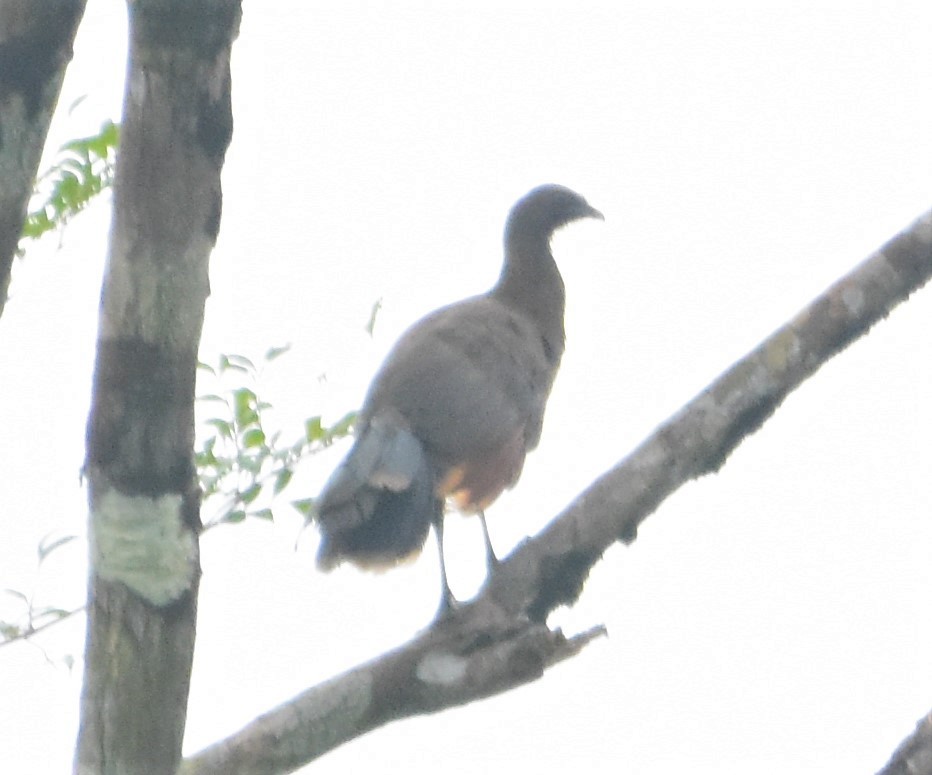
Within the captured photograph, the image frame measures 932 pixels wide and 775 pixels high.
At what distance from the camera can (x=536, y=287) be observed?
17.7ft

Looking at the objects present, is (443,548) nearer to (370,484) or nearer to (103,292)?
(370,484)

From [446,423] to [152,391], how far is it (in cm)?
190

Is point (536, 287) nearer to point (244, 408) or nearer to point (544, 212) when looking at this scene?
point (544, 212)

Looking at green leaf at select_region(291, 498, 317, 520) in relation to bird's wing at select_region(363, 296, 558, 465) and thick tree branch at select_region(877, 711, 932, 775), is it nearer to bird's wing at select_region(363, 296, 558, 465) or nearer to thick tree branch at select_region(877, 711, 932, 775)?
bird's wing at select_region(363, 296, 558, 465)

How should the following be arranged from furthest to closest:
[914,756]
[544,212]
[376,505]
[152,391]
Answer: [544,212], [376,505], [914,756], [152,391]

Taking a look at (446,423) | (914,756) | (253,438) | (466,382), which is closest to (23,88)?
(253,438)

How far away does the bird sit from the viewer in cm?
347

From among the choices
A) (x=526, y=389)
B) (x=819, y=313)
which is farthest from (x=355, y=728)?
(x=526, y=389)

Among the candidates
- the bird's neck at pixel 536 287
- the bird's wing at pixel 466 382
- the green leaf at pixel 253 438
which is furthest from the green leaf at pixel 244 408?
the bird's neck at pixel 536 287

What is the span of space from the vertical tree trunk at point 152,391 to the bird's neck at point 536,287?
2.95 metres

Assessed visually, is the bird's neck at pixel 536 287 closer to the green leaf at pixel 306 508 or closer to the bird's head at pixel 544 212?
the bird's head at pixel 544 212

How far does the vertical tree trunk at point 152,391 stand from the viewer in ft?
6.67

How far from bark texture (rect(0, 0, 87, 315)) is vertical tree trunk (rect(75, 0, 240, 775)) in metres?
0.30

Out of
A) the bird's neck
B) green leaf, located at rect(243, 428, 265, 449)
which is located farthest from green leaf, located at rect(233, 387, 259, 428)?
the bird's neck
